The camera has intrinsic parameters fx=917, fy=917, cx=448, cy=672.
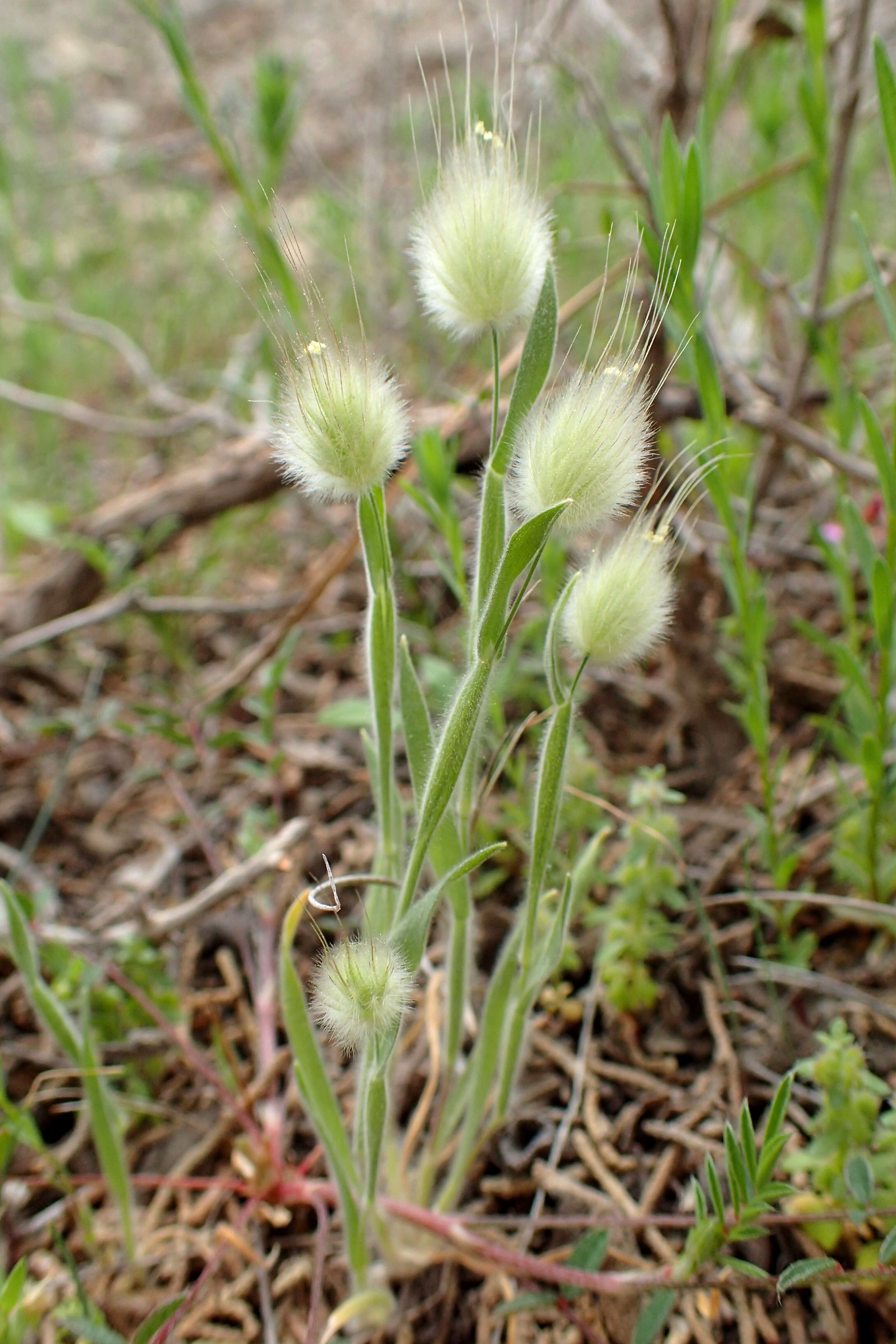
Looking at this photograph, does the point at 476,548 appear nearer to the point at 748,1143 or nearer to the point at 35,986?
the point at 748,1143

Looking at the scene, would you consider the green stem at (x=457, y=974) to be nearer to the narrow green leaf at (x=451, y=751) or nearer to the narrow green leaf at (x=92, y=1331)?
the narrow green leaf at (x=451, y=751)

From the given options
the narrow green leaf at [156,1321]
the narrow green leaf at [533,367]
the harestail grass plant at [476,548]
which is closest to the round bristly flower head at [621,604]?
the harestail grass plant at [476,548]

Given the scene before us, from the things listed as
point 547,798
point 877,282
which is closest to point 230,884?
point 547,798

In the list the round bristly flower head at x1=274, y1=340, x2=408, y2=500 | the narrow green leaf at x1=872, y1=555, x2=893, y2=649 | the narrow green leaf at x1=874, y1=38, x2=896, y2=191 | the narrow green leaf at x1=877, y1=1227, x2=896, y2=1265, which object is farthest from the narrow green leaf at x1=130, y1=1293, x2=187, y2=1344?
the narrow green leaf at x1=874, y1=38, x2=896, y2=191

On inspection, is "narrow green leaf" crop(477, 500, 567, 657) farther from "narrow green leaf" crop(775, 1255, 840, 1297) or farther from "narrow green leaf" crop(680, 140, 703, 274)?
"narrow green leaf" crop(775, 1255, 840, 1297)

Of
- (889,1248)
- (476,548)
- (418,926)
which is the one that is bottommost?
(889,1248)

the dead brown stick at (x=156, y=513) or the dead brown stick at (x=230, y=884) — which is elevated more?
the dead brown stick at (x=156, y=513)

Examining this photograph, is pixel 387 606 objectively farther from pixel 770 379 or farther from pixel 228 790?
pixel 770 379

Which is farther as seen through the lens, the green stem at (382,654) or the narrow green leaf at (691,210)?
the narrow green leaf at (691,210)
